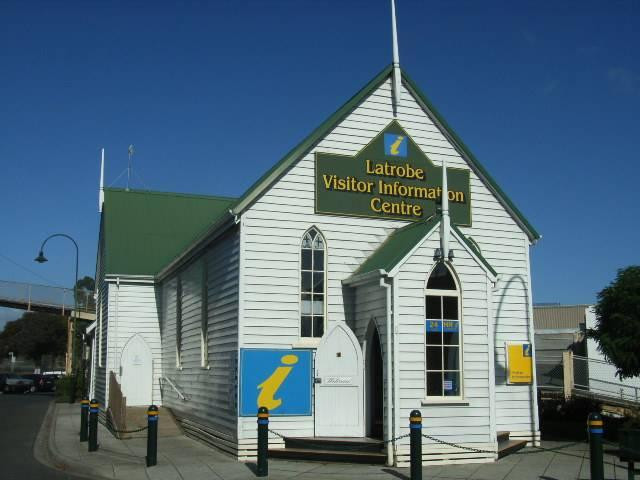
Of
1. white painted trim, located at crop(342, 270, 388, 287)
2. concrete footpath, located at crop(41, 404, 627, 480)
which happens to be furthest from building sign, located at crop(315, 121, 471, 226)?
concrete footpath, located at crop(41, 404, 627, 480)

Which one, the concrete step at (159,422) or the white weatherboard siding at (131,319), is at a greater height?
the white weatherboard siding at (131,319)

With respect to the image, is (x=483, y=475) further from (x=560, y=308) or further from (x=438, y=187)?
(x=560, y=308)

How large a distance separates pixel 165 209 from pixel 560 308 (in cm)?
2758

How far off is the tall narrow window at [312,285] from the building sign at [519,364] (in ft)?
15.9

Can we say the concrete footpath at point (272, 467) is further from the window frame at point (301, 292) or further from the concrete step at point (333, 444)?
the window frame at point (301, 292)

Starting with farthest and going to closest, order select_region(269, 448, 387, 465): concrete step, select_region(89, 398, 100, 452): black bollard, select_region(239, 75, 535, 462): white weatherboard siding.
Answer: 1. select_region(89, 398, 100, 452): black bollard
2. select_region(239, 75, 535, 462): white weatherboard siding
3. select_region(269, 448, 387, 465): concrete step

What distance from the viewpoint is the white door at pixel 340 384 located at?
15.8 meters

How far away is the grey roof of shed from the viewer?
149ft

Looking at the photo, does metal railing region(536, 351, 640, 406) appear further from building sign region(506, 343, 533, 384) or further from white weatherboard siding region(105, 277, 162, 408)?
white weatherboard siding region(105, 277, 162, 408)

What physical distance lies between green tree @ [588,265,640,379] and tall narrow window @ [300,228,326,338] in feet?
24.7

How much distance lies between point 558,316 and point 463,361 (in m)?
33.4

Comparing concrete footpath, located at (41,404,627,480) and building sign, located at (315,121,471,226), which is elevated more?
building sign, located at (315,121,471,226)

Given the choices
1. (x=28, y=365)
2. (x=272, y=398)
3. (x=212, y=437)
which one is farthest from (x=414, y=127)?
(x=28, y=365)

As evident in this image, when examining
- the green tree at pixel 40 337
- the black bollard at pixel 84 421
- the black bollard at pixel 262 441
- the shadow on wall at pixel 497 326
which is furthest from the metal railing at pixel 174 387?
the green tree at pixel 40 337
